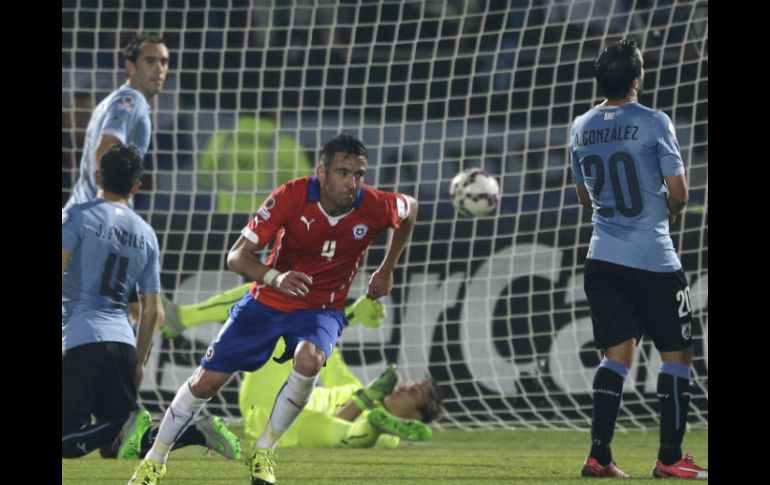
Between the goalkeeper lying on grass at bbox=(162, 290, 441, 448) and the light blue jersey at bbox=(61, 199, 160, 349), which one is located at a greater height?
the light blue jersey at bbox=(61, 199, 160, 349)

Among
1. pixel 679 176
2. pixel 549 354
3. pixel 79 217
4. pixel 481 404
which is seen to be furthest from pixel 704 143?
pixel 79 217

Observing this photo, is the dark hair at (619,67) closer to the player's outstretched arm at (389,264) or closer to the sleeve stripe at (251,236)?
the player's outstretched arm at (389,264)

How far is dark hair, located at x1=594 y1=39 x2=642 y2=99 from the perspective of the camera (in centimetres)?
512

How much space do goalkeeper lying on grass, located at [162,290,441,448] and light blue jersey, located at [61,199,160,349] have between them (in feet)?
5.44

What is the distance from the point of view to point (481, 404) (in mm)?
9414

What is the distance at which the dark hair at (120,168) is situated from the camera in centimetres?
572

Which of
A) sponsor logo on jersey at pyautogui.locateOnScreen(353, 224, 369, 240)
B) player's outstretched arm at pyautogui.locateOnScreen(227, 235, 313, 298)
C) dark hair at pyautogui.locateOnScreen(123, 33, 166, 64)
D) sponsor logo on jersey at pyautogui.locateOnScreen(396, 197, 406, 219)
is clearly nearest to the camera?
player's outstretched arm at pyautogui.locateOnScreen(227, 235, 313, 298)

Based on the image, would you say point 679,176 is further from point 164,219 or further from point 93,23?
point 93,23

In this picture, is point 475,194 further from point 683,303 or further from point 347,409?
point 683,303

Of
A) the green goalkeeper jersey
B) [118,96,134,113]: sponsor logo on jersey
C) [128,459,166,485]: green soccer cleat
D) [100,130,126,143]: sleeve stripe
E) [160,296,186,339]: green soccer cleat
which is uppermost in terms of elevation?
[118,96,134,113]: sponsor logo on jersey

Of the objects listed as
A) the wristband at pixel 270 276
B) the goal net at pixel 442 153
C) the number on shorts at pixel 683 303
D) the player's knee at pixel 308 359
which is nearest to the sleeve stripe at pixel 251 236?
the wristband at pixel 270 276

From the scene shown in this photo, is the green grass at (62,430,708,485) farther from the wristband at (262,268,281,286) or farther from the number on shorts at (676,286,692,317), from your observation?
the wristband at (262,268,281,286)

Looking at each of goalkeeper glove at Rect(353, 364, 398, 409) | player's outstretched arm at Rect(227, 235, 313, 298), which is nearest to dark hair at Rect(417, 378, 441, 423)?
goalkeeper glove at Rect(353, 364, 398, 409)

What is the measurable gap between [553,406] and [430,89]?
2.78 metres
